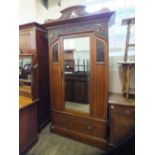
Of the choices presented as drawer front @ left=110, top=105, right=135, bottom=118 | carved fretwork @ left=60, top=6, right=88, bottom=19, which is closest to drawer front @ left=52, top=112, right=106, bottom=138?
drawer front @ left=110, top=105, right=135, bottom=118

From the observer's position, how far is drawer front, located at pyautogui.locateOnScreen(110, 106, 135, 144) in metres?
1.93

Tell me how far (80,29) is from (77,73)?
0.70 m

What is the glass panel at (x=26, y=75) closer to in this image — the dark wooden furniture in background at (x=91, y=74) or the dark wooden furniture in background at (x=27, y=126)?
the dark wooden furniture in background at (x=27, y=126)

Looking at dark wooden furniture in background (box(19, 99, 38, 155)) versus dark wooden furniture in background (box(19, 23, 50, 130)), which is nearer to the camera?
dark wooden furniture in background (box(19, 99, 38, 155))

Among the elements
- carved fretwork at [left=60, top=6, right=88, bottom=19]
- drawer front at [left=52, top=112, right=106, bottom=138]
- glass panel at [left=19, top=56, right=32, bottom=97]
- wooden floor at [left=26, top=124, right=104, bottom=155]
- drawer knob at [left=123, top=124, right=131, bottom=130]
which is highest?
carved fretwork at [left=60, top=6, right=88, bottom=19]

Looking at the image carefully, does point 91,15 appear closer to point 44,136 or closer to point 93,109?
point 93,109

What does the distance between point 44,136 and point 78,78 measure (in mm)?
1266

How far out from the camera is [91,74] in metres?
2.17

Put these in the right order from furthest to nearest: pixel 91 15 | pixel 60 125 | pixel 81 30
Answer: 1. pixel 60 125
2. pixel 81 30
3. pixel 91 15

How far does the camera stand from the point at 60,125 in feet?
8.35

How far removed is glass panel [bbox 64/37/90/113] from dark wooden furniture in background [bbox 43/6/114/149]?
70mm

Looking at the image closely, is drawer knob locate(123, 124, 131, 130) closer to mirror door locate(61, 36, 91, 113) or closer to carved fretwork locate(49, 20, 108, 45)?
mirror door locate(61, 36, 91, 113)
